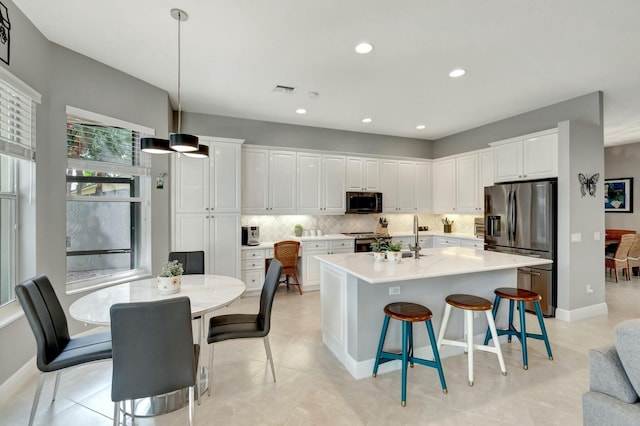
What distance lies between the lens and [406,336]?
225cm

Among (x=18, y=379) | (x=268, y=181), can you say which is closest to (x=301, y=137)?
(x=268, y=181)

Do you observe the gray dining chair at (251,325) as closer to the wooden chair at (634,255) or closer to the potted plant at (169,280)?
the potted plant at (169,280)

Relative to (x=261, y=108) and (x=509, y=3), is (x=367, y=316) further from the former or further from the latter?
(x=261, y=108)

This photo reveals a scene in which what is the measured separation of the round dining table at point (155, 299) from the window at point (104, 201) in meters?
1.28

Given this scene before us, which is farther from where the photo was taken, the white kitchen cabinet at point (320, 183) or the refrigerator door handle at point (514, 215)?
the white kitchen cabinet at point (320, 183)

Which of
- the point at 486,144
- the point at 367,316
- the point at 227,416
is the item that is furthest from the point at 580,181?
the point at 227,416

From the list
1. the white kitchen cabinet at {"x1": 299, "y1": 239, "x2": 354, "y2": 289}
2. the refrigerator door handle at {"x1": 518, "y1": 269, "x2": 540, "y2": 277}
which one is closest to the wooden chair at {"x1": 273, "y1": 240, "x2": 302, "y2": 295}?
the white kitchen cabinet at {"x1": 299, "y1": 239, "x2": 354, "y2": 289}

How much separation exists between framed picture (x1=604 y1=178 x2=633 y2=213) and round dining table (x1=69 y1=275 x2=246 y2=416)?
8.80 m

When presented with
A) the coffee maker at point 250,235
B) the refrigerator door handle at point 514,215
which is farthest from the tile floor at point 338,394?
the coffee maker at point 250,235

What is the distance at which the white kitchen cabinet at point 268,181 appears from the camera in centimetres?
496

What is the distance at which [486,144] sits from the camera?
17.8 ft

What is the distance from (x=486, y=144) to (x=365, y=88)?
291cm

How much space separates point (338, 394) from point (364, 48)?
3.01 meters

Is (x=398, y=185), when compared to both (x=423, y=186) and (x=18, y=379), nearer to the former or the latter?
(x=423, y=186)
